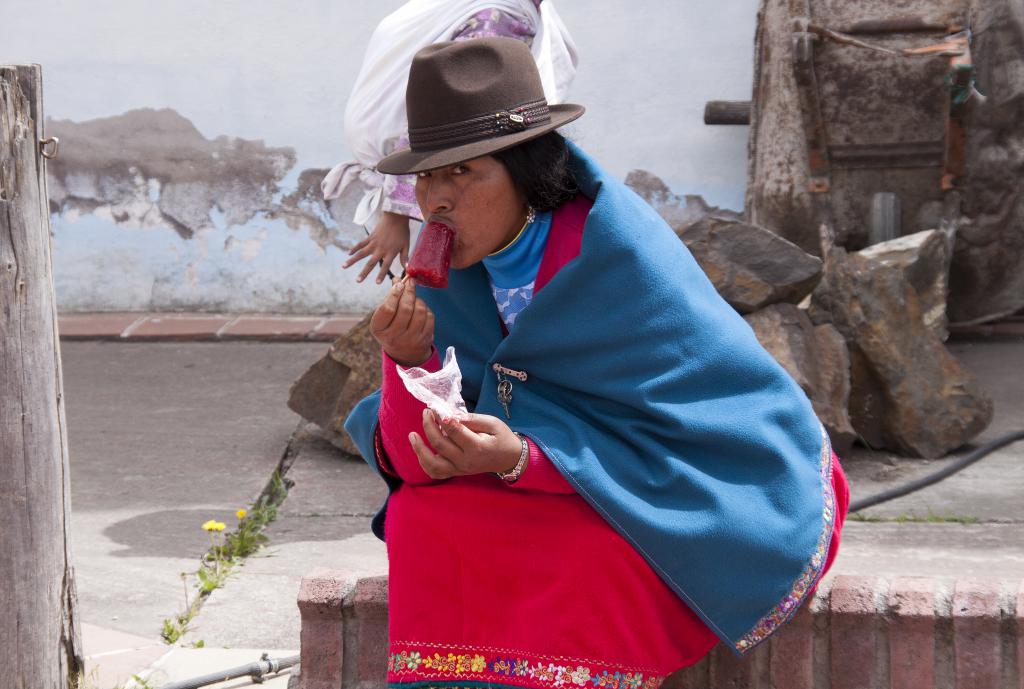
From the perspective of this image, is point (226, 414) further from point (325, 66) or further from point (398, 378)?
point (398, 378)

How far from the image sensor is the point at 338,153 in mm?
6977

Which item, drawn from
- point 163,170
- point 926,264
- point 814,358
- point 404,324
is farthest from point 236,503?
point 163,170

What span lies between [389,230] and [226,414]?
90.8 inches

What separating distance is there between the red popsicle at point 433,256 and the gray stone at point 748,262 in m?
2.53

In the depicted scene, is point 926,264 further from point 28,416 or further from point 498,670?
point 28,416

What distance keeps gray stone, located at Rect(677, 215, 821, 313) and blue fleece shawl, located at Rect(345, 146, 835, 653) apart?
2371mm

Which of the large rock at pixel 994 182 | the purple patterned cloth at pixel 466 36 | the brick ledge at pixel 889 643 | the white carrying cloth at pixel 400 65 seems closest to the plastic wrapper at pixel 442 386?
the brick ledge at pixel 889 643

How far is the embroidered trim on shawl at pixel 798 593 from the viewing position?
8.00ft

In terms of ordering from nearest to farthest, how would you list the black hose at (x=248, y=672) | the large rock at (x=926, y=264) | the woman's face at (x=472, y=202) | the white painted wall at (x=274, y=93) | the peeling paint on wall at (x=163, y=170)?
the woman's face at (x=472, y=202) < the black hose at (x=248, y=672) < the large rock at (x=926, y=264) < the white painted wall at (x=274, y=93) < the peeling paint on wall at (x=163, y=170)

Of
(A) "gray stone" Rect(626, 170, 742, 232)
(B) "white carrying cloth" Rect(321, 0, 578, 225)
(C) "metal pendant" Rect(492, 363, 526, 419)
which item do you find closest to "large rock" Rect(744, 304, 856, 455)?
(B) "white carrying cloth" Rect(321, 0, 578, 225)

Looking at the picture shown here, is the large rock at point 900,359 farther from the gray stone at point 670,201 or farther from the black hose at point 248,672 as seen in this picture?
the black hose at point 248,672

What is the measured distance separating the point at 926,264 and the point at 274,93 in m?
3.47

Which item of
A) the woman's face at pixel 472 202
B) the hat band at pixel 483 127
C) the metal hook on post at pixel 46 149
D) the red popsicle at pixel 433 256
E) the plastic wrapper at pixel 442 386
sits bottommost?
the plastic wrapper at pixel 442 386

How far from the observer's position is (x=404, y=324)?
2.40 metres
